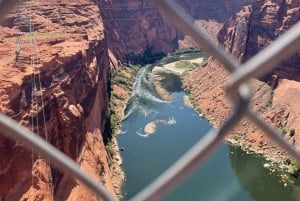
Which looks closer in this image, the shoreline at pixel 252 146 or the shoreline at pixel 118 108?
the shoreline at pixel 118 108

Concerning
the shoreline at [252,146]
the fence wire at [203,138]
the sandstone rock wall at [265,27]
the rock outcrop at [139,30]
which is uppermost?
the fence wire at [203,138]

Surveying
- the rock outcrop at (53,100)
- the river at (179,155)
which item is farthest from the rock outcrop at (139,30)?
the river at (179,155)

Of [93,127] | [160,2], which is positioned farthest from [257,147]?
[160,2]

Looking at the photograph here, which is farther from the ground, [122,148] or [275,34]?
[275,34]

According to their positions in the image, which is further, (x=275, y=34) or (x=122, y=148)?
(x=275, y=34)

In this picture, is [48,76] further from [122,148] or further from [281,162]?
[281,162]

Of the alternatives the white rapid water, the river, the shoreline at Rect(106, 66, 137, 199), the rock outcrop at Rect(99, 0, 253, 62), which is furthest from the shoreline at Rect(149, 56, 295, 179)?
the rock outcrop at Rect(99, 0, 253, 62)

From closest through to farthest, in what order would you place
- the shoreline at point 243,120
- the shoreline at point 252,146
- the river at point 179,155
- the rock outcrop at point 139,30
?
the river at point 179,155 → the shoreline at point 252,146 → the shoreline at point 243,120 → the rock outcrop at point 139,30

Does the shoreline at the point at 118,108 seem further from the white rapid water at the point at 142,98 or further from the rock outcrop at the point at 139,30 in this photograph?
the rock outcrop at the point at 139,30

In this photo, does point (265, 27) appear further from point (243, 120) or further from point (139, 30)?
point (139, 30)
